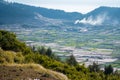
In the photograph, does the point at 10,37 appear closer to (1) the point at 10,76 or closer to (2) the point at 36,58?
(2) the point at 36,58

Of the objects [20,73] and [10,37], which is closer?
[20,73]

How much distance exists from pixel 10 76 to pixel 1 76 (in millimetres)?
1037

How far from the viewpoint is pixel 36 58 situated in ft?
245

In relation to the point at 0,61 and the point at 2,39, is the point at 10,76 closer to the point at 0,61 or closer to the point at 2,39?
the point at 0,61

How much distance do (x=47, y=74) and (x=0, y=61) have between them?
10446mm

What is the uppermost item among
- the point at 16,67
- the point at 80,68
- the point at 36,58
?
the point at 16,67

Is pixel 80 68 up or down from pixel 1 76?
down

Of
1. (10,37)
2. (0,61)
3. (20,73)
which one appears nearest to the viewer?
(20,73)

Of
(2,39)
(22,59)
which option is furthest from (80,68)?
(22,59)

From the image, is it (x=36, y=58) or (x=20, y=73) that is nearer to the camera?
(x=20, y=73)

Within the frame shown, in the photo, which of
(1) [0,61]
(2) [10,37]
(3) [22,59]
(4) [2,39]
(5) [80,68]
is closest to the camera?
(1) [0,61]

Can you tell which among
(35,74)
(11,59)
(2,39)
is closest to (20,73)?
(35,74)

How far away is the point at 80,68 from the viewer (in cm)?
9638

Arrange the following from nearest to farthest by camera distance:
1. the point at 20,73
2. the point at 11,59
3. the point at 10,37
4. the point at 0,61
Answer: the point at 20,73
the point at 0,61
the point at 11,59
the point at 10,37
